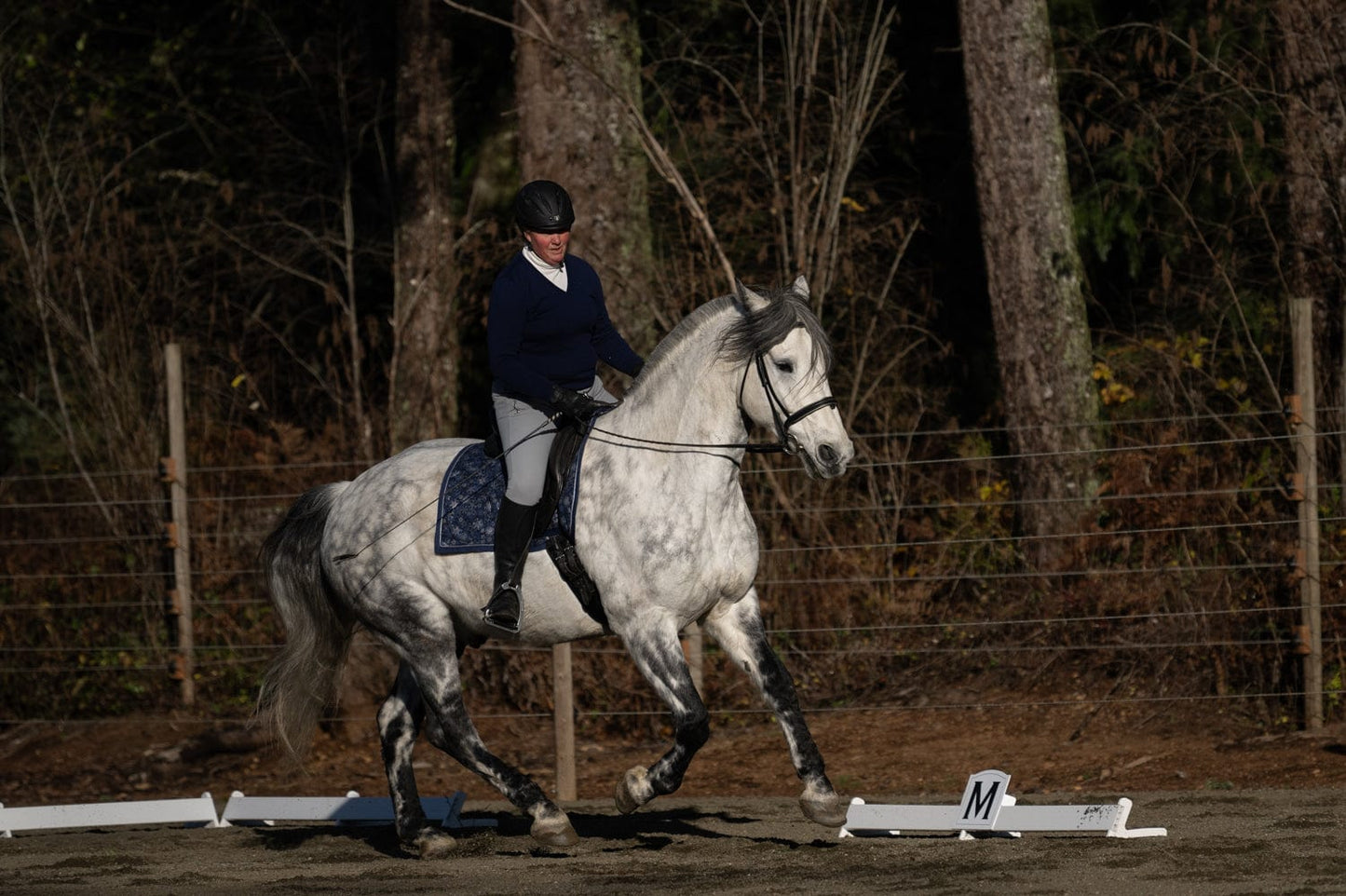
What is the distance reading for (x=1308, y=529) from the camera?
9.50 meters

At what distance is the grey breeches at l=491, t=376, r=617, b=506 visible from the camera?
23.4ft

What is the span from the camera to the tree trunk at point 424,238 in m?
14.4

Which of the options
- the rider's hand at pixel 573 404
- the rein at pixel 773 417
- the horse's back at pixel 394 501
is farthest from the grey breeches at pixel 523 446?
the horse's back at pixel 394 501

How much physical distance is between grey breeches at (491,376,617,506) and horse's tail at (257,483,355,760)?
1409 millimetres

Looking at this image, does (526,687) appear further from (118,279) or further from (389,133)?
(389,133)

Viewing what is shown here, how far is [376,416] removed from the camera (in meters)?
14.6

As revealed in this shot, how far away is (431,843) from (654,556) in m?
1.76

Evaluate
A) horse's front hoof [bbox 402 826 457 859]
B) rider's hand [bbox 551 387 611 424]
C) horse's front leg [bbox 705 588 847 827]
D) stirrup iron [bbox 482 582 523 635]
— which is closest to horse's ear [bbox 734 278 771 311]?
rider's hand [bbox 551 387 611 424]

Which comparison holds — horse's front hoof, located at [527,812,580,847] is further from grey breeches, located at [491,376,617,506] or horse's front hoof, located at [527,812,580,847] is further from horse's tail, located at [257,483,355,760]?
horse's tail, located at [257,483,355,760]

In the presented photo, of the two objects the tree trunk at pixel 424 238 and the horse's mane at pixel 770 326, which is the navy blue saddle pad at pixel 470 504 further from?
the tree trunk at pixel 424 238

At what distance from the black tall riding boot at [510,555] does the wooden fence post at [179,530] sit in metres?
5.27

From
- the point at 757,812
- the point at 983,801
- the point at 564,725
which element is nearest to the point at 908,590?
the point at 564,725

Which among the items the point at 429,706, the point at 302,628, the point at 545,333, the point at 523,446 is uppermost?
the point at 545,333

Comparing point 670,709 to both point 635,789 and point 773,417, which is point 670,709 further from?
point 773,417
